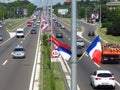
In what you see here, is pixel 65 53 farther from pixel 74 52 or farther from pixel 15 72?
pixel 15 72

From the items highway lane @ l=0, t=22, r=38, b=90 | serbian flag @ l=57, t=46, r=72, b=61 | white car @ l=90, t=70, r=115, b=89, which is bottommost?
highway lane @ l=0, t=22, r=38, b=90

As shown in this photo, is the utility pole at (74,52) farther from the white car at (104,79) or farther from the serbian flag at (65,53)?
the white car at (104,79)

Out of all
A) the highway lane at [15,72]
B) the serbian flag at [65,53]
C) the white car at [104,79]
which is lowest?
the highway lane at [15,72]

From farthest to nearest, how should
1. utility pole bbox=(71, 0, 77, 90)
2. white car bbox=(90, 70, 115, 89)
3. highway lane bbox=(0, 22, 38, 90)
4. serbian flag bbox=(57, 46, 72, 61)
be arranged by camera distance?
highway lane bbox=(0, 22, 38, 90), white car bbox=(90, 70, 115, 89), serbian flag bbox=(57, 46, 72, 61), utility pole bbox=(71, 0, 77, 90)

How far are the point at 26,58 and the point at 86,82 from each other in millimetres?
22142

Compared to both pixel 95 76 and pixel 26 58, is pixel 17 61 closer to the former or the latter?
pixel 26 58

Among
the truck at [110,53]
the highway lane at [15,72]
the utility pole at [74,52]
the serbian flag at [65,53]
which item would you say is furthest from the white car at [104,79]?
the utility pole at [74,52]

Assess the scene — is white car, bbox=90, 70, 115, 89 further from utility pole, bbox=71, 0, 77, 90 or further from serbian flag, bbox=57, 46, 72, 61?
utility pole, bbox=71, 0, 77, 90

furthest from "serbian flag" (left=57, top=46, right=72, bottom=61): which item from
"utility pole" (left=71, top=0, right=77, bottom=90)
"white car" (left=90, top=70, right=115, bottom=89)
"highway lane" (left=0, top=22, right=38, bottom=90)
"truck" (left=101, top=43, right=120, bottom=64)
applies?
"truck" (left=101, top=43, right=120, bottom=64)

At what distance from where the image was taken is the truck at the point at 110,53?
48.7 metres

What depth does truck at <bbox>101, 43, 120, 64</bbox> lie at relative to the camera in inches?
1915

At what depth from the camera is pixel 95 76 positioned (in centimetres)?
3181

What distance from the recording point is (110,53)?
49.5 m

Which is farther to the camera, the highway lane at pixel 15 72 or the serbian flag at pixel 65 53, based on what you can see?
the highway lane at pixel 15 72
